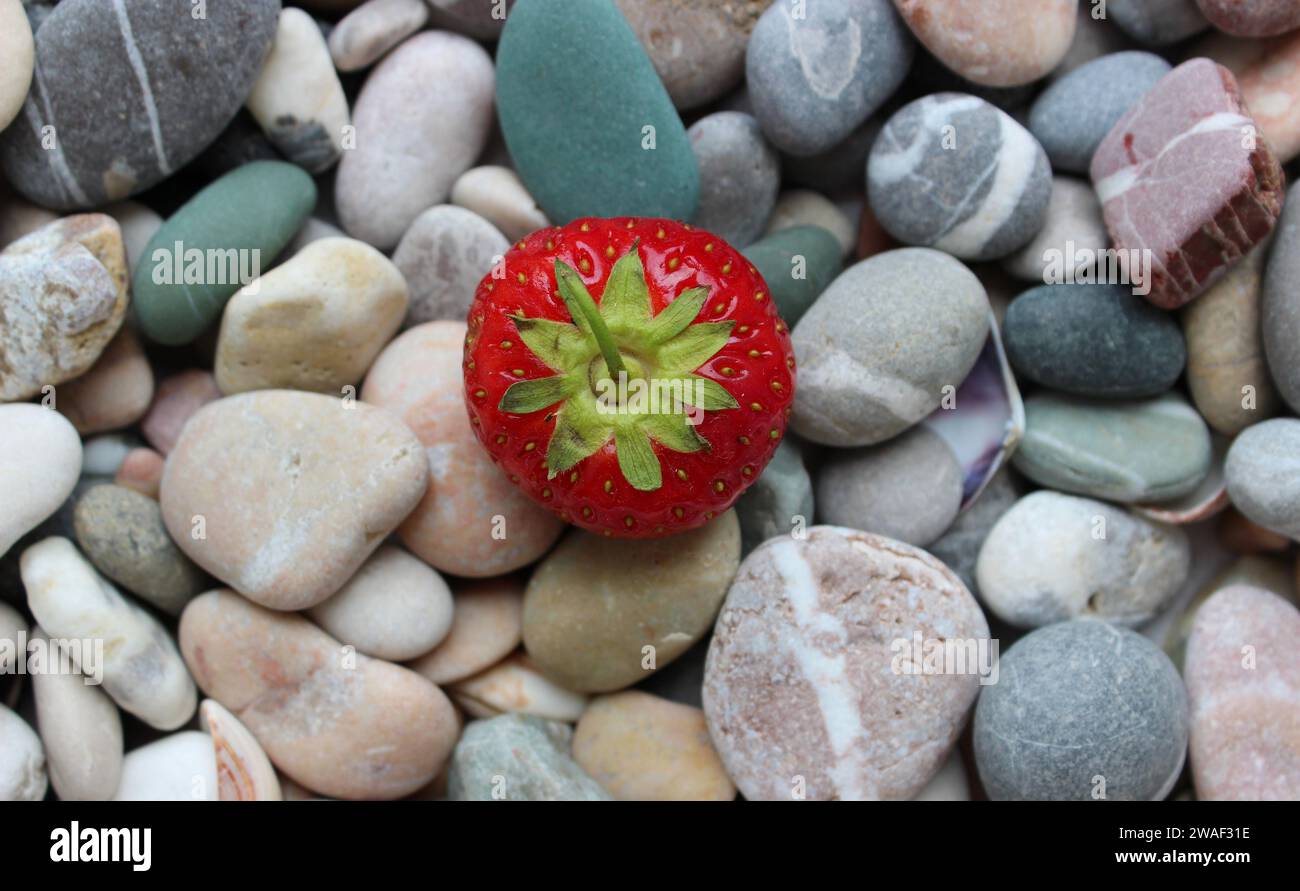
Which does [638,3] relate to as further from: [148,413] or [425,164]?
[148,413]

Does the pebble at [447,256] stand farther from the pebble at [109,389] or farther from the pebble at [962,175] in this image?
the pebble at [962,175]

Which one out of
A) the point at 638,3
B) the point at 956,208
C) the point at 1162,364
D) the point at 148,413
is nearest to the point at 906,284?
the point at 956,208

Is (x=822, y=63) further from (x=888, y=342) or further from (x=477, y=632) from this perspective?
(x=477, y=632)

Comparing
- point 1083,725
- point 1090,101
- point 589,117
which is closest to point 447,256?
point 589,117

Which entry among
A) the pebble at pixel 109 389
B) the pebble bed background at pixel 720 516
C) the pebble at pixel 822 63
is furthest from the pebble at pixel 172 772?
the pebble at pixel 822 63

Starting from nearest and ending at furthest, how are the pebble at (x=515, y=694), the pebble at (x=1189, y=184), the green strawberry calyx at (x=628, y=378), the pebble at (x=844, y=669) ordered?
Result: the green strawberry calyx at (x=628, y=378) → the pebble at (x=1189, y=184) → the pebble at (x=844, y=669) → the pebble at (x=515, y=694)

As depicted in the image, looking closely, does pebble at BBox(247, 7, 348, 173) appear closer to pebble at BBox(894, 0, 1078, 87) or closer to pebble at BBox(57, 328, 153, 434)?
pebble at BBox(57, 328, 153, 434)

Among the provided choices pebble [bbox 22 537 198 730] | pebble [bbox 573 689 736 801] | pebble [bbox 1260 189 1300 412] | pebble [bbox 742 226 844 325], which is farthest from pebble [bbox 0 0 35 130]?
pebble [bbox 1260 189 1300 412]
